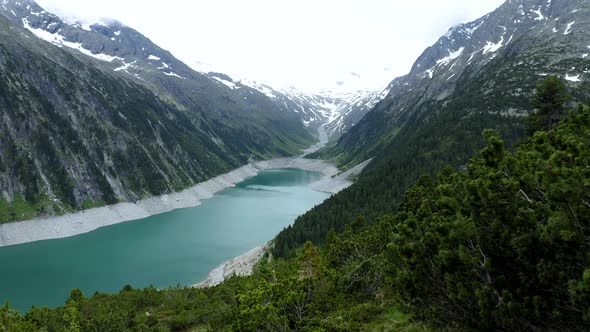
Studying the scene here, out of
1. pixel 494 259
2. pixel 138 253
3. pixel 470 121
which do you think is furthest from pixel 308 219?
pixel 494 259

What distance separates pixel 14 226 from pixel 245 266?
63.6 metres

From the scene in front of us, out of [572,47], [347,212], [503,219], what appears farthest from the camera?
[572,47]

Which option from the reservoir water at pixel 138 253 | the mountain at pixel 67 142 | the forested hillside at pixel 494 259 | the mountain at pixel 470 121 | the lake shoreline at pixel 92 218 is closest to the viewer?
the forested hillside at pixel 494 259

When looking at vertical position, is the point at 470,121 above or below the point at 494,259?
above

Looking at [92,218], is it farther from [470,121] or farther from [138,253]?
[470,121]

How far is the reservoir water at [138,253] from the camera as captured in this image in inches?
2638

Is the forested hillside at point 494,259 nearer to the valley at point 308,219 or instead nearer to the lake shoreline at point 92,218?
the valley at point 308,219

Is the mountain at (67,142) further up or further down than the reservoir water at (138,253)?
further up

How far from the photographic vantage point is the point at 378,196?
101125 millimetres

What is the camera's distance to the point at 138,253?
8625 cm

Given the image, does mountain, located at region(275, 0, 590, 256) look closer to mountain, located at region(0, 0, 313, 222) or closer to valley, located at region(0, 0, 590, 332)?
valley, located at region(0, 0, 590, 332)

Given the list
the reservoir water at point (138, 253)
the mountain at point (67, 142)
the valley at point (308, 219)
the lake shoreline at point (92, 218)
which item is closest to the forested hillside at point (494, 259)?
the valley at point (308, 219)

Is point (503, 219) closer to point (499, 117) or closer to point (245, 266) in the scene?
point (245, 266)

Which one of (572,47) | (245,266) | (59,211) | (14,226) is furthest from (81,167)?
(572,47)
